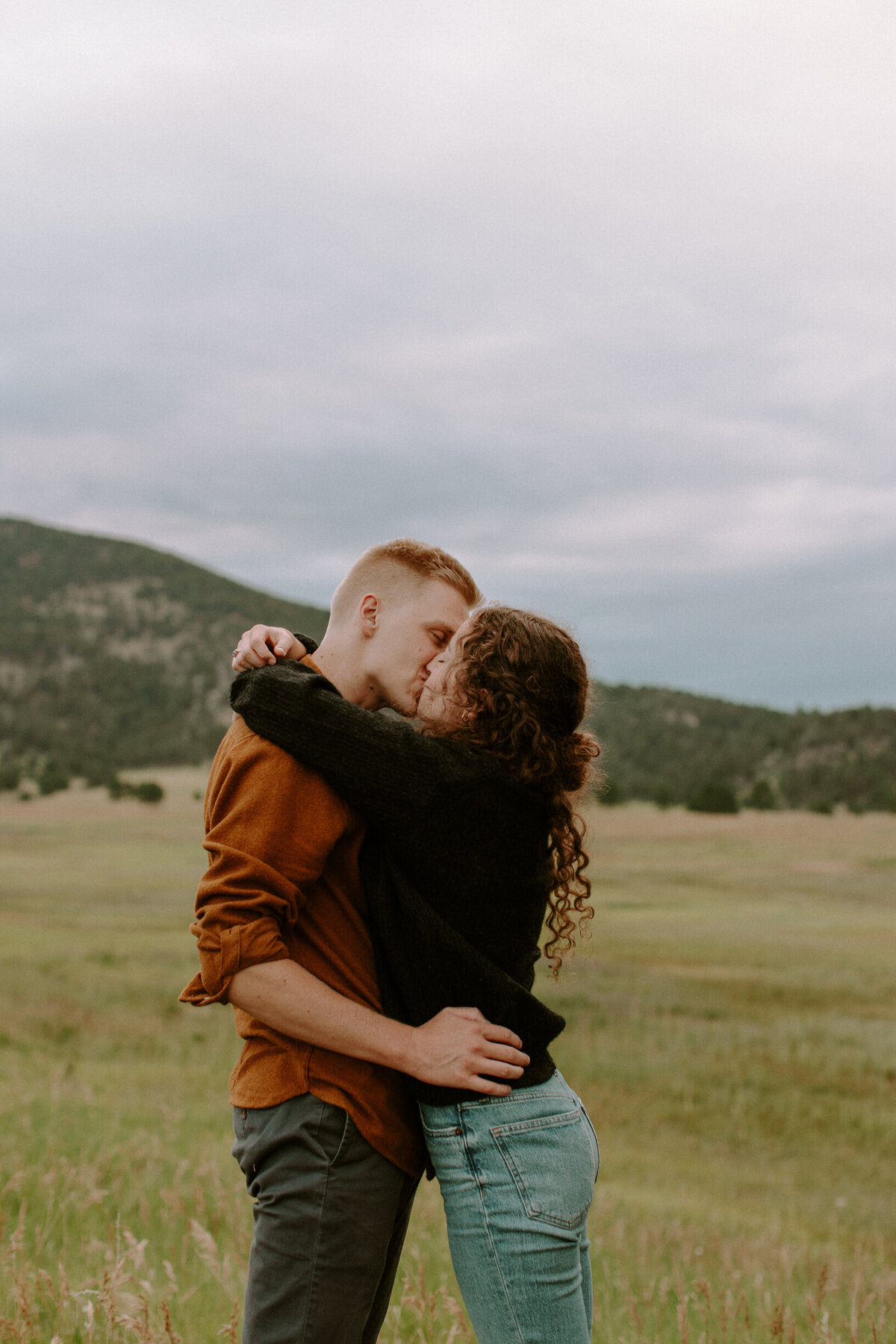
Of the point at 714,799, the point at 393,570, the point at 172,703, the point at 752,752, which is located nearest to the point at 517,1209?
the point at 393,570

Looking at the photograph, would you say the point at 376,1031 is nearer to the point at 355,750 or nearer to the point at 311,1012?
the point at 311,1012

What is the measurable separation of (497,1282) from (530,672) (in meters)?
1.39

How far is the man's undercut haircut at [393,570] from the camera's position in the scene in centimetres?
282

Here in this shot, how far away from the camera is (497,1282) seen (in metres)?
2.34

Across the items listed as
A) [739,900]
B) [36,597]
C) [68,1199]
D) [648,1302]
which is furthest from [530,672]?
[36,597]

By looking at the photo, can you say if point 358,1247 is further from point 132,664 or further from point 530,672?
point 132,664

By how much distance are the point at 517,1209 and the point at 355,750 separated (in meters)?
1.08

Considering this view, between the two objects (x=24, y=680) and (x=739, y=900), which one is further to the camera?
(x=24, y=680)

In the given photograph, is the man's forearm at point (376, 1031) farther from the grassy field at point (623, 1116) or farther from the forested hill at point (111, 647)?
the forested hill at point (111, 647)

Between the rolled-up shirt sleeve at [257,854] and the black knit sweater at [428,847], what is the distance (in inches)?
2.3

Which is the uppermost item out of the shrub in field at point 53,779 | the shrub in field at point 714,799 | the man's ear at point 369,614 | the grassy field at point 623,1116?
the man's ear at point 369,614

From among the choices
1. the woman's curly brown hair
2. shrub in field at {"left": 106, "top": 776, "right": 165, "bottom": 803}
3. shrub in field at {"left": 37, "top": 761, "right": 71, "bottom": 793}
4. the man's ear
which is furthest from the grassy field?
shrub in field at {"left": 37, "top": 761, "right": 71, "bottom": 793}

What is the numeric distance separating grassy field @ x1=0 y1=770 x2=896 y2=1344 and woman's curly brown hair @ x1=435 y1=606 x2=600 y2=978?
1.08 feet

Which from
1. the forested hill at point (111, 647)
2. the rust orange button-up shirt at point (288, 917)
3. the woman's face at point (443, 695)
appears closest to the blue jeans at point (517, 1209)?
the rust orange button-up shirt at point (288, 917)
